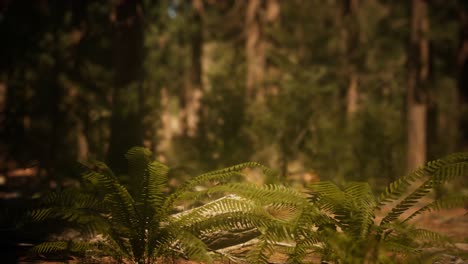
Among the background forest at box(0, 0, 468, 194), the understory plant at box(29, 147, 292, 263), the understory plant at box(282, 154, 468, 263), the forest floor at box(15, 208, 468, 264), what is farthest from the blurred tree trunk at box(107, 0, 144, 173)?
the understory plant at box(282, 154, 468, 263)

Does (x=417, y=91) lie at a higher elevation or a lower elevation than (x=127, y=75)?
higher

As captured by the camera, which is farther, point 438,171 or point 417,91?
point 417,91

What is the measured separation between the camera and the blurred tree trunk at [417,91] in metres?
12.2

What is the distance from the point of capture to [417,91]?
12.6m

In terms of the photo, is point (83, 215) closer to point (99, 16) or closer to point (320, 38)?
point (99, 16)

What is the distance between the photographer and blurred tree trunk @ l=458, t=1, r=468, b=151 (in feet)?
39.4

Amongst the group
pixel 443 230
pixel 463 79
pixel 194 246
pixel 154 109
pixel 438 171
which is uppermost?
pixel 463 79

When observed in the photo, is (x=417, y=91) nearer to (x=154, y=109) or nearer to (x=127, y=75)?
(x=154, y=109)

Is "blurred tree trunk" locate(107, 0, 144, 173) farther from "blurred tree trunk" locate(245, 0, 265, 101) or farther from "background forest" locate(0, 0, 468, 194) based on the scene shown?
"blurred tree trunk" locate(245, 0, 265, 101)

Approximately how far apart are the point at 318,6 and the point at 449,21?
20.7ft

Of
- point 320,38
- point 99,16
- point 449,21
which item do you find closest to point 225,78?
point 99,16

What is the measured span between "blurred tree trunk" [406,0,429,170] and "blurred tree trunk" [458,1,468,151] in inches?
37.8

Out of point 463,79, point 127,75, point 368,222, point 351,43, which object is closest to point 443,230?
point 368,222

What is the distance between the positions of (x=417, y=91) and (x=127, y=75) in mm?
8764
